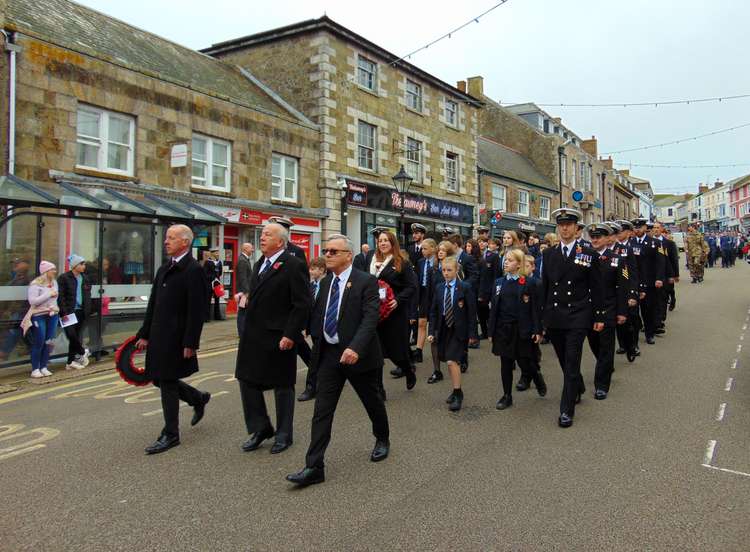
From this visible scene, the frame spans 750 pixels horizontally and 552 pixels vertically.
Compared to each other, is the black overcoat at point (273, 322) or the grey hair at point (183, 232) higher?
the grey hair at point (183, 232)

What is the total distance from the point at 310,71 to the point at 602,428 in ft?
59.4

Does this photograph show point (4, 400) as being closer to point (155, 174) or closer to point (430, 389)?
point (430, 389)

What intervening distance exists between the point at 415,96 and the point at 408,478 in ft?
76.0

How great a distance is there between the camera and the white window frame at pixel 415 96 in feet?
80.5

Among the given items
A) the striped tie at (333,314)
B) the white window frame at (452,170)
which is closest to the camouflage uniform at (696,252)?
the white window frame at (452,170)

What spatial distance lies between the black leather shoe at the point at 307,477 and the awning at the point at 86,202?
6.77 m

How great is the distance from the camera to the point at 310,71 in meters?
20.4

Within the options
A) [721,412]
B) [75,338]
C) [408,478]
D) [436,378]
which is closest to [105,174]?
[75,338]

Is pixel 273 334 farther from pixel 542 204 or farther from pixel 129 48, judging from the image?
pixel 542 204

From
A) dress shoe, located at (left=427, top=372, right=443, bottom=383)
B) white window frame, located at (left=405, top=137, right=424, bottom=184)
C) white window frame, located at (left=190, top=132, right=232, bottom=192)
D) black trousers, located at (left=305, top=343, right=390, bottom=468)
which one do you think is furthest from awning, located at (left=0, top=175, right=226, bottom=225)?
white window frame, located at (left=405, top=137, right=424, bottom=184)

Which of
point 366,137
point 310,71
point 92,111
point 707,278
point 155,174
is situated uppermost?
point 310,71

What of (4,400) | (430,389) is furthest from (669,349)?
(4,400)

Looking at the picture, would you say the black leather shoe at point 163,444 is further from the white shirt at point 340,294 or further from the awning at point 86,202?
the awning at point 86,202

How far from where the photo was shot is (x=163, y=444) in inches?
188
